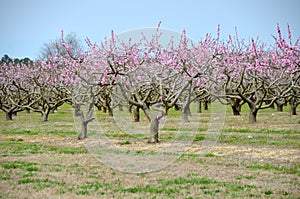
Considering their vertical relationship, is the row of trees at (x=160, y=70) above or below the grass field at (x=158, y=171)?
above

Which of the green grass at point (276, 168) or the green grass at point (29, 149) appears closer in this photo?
the green grass at point (276, 168)

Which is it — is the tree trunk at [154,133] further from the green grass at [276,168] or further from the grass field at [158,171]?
the green grass at [276,168]

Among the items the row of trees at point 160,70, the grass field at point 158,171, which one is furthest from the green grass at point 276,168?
the row of trees at point 160,70

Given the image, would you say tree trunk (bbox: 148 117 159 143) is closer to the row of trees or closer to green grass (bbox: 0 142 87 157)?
the row of trees

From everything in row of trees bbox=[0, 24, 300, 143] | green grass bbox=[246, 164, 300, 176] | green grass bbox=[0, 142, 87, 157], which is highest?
row of trees bbox=[0, 24, 300, 143]

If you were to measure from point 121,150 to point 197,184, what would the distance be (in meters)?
4.61

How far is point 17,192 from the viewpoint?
6.52m

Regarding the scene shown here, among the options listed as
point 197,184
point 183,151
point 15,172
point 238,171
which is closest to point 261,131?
point 183,151

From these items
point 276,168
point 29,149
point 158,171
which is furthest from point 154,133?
point 276,168

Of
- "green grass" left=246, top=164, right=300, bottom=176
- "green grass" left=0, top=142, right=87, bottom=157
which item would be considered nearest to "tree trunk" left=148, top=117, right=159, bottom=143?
"green grass" left=0, top=142, right=87, bottom=157

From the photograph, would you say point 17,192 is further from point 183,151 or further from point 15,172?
point 183,151

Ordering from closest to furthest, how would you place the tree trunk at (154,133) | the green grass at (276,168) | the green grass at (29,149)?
the green grass at (276,168) < the green grass at (29,149) < the tree trunk at (154,133)

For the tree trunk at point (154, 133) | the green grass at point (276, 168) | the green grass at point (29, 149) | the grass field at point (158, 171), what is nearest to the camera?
the grass field at point (158, 171)

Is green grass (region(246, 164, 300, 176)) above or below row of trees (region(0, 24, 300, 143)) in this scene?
below
